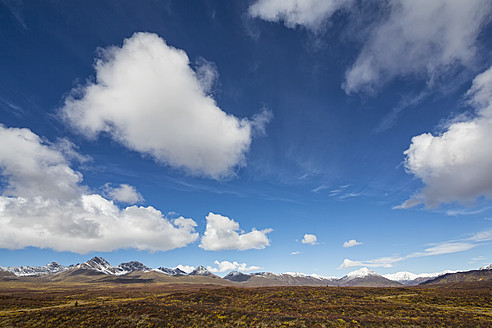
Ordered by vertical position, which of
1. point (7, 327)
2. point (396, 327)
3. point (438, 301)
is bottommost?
point (7, 327)

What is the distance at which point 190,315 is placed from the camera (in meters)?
47.1

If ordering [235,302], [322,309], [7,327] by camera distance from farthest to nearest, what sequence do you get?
[235,302], [322,309], [7,327]

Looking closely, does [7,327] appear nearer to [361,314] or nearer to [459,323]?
[361,314]

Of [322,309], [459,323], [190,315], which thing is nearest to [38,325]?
[190,315]

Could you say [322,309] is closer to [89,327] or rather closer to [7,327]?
[89,327]

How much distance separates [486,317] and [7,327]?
8610cm

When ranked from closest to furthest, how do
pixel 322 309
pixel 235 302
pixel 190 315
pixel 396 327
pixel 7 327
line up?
pixel 396 327
pixel 7 327
pixel 190 315
pixel 322 309
pixel 235 302

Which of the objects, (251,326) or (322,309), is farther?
(322,309)

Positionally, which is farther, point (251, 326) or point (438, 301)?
point (438, 301)

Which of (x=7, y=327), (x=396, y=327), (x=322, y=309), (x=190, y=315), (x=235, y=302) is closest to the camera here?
(x=396, y=327)

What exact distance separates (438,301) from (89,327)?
286 ft

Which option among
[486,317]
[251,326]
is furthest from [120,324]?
[486,317]

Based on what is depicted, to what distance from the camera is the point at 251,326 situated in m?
41.6

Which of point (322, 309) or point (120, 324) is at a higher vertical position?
point (322, 309)
